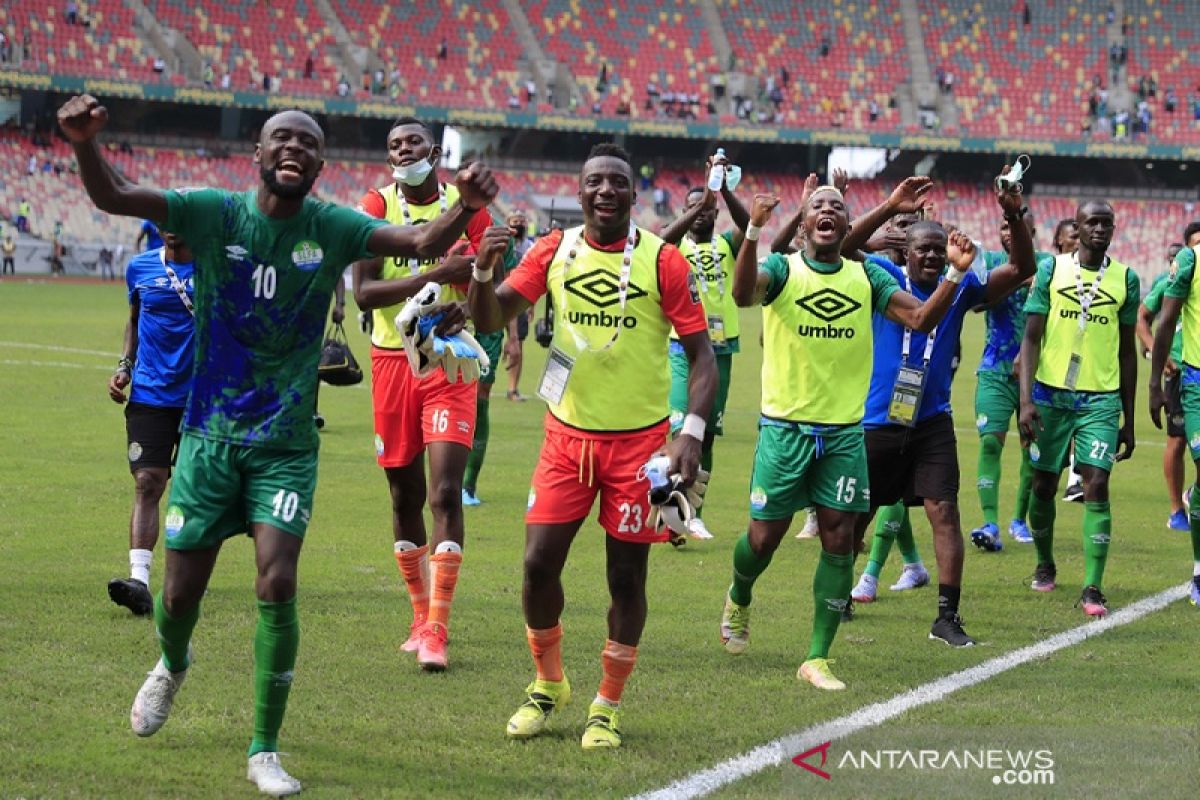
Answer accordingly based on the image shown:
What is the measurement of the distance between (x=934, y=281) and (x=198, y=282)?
14.6 ft

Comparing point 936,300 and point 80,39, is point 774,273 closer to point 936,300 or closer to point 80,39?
point 936,300

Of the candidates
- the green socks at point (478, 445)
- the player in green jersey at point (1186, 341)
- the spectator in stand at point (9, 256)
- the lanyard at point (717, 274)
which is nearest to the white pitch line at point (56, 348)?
the green socks at point (478, 445)

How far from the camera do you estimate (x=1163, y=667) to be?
7.91 meters

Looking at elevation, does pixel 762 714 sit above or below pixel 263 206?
below

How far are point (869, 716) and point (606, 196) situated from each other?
261 centimetres

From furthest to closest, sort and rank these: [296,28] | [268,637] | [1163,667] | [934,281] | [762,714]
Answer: [296,28]
[934,281]
[1163,667]
[762,714]
[268,637]

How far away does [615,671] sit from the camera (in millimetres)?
6375

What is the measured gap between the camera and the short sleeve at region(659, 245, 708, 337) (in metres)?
6.28

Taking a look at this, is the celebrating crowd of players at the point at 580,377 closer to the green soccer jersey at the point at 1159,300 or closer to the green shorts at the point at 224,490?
the green shorts at the point at 224,490

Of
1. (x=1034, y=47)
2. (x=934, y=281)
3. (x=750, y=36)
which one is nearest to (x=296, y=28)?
(x=750, y=36)

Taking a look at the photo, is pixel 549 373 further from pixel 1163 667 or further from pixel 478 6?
pixel 478 6

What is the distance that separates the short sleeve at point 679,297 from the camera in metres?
6.28

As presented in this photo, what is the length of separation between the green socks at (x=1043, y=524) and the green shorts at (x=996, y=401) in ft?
6.50

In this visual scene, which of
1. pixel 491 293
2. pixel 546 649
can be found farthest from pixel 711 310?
pixel 491 293
